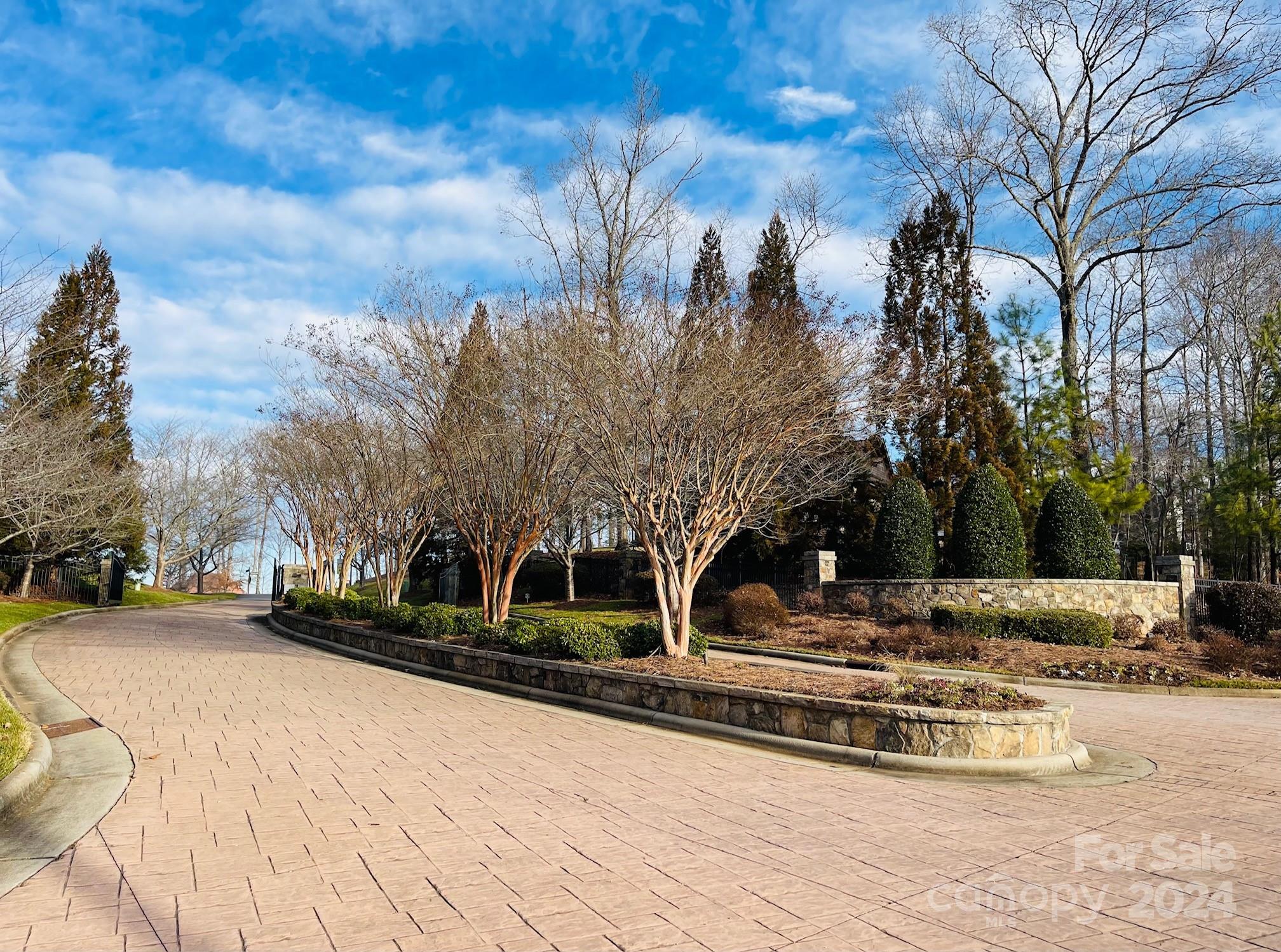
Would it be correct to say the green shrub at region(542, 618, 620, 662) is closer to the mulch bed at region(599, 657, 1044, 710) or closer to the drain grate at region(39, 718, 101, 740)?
the mulch bed at region(599, 657, 1044, 710)

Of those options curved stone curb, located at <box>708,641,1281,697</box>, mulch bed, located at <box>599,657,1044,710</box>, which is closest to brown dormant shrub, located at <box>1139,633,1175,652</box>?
curved stone curb, located at <box>708,641,1281,697</box>

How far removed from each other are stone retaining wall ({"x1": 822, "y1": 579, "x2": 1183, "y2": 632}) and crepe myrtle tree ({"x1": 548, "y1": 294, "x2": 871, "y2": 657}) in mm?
8973

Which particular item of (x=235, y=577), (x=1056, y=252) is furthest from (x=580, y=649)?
(x=235, y=577)

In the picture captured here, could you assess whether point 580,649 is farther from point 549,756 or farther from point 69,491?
point 69,491

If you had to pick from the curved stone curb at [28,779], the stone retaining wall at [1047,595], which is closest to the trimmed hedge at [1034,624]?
the stone retaining wall at [1047,595]

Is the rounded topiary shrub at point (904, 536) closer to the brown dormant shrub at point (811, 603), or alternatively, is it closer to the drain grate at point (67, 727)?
the brown dormant shrub at point (811, 603)

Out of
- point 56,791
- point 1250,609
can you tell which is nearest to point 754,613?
point 1250,609

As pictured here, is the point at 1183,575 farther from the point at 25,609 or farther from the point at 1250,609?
the point at 25,609

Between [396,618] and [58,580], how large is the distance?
2067 centimetres

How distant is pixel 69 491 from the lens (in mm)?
21000

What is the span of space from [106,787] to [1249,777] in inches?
364

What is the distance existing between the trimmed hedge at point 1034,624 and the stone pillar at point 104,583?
96.3 feet

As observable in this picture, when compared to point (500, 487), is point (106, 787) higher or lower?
lower

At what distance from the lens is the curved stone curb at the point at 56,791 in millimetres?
4926
